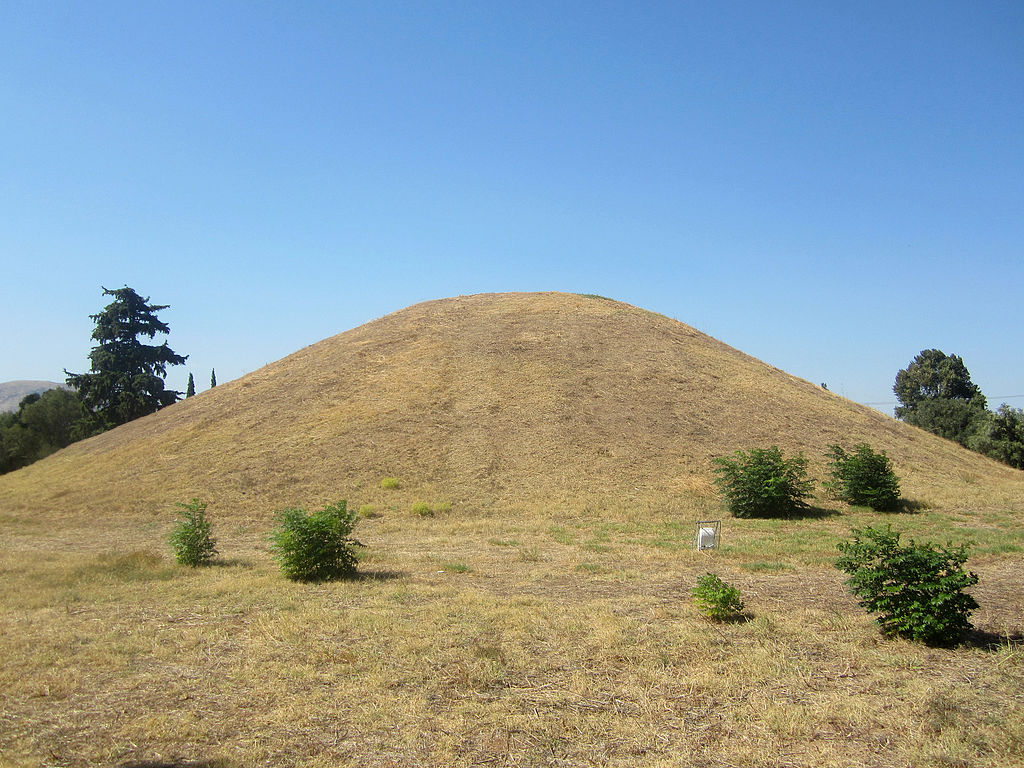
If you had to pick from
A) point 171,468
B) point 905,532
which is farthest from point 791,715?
point 171,468

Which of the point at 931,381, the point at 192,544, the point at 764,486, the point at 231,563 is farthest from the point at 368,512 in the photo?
the point at 931,381

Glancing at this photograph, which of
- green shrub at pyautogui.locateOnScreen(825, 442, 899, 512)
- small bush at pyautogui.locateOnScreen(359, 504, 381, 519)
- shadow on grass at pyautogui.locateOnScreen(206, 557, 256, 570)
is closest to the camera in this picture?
shadow on grass at pyautogui.locateOnScreen(206, 557, 256, 570)

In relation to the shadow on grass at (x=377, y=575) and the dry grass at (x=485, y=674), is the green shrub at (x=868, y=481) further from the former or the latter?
the shadow on grass at (x=377, y=575)

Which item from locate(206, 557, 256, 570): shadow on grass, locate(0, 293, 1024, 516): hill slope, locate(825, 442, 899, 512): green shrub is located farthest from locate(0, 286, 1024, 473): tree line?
locate(206, 557, 256, 570): shadow on grass

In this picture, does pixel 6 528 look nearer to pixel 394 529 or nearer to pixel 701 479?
pixel 394 529

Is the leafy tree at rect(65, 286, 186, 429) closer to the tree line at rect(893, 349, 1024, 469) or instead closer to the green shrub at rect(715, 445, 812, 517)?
the green shrub at rect(715, 445, 812, 517)

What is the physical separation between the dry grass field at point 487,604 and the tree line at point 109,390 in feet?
32.3

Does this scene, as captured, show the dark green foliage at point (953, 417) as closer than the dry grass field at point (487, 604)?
No

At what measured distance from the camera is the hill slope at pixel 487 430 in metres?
22.7

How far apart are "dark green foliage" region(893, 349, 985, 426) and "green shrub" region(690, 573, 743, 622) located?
53069 millimetres

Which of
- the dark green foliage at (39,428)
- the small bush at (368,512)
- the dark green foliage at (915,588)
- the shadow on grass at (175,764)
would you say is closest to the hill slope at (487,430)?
the small bush at (368,512)

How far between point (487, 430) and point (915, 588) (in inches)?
769

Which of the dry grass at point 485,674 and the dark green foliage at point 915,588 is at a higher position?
the dark green foliage at point 915,588

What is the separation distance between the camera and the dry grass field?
545cm
